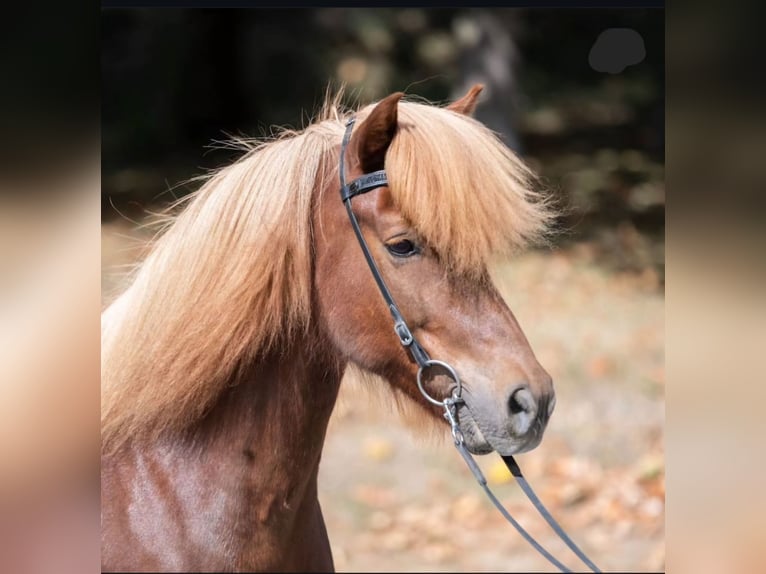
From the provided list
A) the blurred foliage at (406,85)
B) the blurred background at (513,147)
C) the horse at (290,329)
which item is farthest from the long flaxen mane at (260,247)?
the blurred foliage at (406,85)

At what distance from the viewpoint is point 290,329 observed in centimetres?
147

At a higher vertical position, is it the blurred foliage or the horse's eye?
the blurred foliage

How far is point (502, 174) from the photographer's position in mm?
1456

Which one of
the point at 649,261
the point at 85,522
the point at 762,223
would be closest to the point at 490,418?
the point at 762,223

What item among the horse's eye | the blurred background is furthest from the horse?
the blurred background

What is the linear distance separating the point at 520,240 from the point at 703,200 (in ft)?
1.47

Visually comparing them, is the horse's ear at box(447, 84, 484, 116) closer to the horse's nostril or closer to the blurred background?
the horse's nostril

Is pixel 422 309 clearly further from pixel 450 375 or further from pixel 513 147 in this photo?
pixel 513 147

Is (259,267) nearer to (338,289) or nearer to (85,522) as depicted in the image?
(338,289)

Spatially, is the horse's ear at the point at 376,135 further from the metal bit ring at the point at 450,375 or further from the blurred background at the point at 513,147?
the blurred background at the point at 513,147

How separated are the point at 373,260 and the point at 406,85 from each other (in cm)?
460

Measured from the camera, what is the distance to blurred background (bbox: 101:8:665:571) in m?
3.92

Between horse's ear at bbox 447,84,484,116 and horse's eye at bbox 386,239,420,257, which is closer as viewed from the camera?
horse's eye at bbox 386,239,420,257

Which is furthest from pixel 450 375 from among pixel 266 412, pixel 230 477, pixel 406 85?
pixel 406 85
